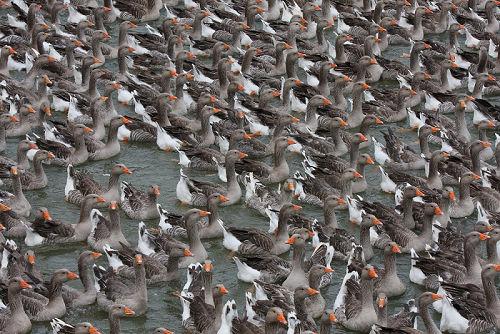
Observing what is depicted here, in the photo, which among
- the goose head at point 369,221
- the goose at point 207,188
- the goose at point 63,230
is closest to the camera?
the goose head at point 369,221

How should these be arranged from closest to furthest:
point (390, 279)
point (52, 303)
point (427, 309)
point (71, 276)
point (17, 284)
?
point (17, 284) → point (427, 309) → point (71, 276) → point (52, 303) → point (390, 279)

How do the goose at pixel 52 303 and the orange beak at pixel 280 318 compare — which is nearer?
the orange beak at pixel 280 318

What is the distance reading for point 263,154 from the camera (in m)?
29.5

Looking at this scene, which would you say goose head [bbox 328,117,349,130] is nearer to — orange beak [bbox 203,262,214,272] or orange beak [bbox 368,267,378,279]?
orange beak [bbox 368,267,378,279]

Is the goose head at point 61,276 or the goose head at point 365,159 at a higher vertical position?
the goose head at point 61,276

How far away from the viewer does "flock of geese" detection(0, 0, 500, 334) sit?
22.9m

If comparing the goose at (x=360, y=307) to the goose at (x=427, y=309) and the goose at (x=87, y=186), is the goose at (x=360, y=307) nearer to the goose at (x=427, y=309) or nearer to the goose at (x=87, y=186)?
the goose at (x=427, y=309)

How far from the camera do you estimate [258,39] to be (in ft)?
116

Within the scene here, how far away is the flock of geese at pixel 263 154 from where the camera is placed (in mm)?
22906

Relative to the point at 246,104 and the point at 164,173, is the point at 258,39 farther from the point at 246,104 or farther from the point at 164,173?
the point at 164,173

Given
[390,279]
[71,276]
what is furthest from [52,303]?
[390,279]

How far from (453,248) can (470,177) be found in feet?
6.86

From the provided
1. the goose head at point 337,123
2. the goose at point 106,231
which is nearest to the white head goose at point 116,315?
the goose at point 106,231

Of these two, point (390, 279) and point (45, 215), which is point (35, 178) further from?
point (390, 279)
